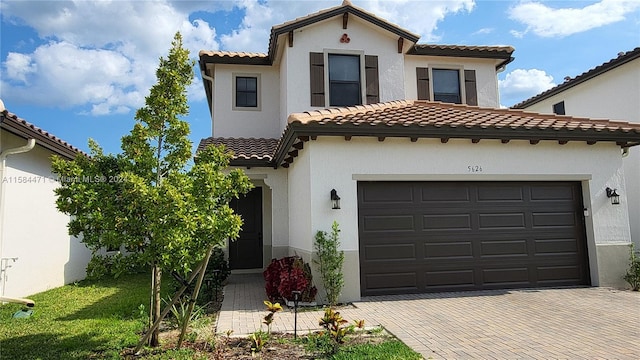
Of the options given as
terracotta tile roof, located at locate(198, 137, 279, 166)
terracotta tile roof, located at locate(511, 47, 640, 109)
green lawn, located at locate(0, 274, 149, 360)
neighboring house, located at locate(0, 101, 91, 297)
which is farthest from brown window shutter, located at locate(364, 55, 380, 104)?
neighboring house, located at locate(0, 101, 91, 297)

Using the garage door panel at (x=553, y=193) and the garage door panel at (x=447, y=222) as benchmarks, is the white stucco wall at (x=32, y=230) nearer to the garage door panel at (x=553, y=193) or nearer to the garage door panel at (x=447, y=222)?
the garage door panel at (x=447, y=222)

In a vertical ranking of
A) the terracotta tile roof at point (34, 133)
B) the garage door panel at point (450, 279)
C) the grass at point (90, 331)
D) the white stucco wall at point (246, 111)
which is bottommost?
the grass at point (90, 331)

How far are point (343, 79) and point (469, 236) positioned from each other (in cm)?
670

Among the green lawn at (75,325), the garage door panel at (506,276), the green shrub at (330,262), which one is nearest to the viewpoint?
the green lawn at (75,325)

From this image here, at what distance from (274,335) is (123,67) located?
30.8 feet

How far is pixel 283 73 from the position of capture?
13828mm

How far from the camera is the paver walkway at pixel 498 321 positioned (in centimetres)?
530

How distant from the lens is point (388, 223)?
9.12 m

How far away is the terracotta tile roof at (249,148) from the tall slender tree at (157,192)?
543cm

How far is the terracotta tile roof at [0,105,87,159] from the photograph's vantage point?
8.04m

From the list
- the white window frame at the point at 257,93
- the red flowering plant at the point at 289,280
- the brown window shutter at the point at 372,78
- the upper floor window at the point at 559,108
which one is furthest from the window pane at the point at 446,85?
the red flowering plant at the point at 289,280

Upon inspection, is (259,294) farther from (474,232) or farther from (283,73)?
(283,73)

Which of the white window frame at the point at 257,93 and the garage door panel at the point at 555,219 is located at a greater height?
the white window frame at the point at 257,93

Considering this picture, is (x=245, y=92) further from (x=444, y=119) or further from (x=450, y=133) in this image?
(x=450, y=133)
